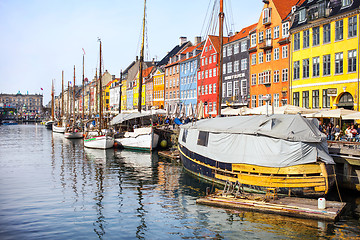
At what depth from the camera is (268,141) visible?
20.6 meters

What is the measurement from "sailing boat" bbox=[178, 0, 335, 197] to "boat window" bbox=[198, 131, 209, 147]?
14.5 inches

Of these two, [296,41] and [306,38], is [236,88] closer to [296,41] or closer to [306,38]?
[296,41]

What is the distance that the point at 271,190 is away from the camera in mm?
19797

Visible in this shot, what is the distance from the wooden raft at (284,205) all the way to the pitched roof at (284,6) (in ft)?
118

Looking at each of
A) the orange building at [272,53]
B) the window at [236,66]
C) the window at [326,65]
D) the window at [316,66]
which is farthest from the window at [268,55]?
the window at [326,65]

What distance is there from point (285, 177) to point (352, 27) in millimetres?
24894

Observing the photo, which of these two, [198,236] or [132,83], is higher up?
[132,83]

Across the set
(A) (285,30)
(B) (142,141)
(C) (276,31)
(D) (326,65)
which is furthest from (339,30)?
(B) (142,141)

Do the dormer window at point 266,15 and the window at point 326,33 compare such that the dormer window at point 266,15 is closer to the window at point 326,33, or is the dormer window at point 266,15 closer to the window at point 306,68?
the window at point 306,68

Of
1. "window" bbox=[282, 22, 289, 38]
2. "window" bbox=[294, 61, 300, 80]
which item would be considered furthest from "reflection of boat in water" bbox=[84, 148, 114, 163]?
"window" bbox=[282, 22, 289, 38]

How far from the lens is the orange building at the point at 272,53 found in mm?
48344

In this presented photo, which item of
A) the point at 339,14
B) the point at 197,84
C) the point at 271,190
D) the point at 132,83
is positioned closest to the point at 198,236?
the point at 271,190

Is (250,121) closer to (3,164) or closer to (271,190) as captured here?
(271,190)

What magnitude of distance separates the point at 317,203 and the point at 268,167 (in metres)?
3.30
